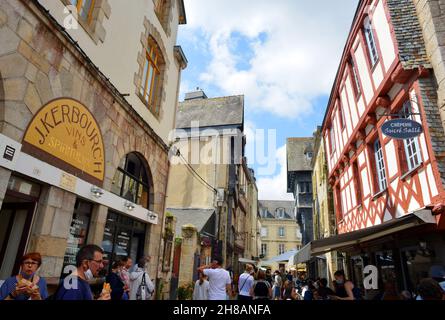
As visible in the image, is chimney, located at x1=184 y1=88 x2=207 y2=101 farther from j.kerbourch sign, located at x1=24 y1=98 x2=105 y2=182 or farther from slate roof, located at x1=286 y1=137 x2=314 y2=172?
j.kerbourch sign, located at x1=24 y1=98 x2=105 y2=182

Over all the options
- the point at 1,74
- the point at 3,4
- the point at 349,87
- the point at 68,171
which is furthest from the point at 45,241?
the point at 349,87

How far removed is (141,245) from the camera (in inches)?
275

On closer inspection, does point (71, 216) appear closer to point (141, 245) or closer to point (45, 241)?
point (45, 241)

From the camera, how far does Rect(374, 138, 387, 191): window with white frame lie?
A: 291 inches

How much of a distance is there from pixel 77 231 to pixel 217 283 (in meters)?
2.54

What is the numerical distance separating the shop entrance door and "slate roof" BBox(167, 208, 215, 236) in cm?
991

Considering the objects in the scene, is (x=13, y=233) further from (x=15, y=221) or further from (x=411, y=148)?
(x=411, y=148)

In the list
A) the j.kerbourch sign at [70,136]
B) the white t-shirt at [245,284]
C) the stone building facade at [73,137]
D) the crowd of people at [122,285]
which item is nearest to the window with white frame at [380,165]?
the crowd of people at [122,285]

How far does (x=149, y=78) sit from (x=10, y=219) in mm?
4774

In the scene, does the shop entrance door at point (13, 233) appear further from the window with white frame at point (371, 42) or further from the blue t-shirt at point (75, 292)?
the window with white frame at point (371, 42)

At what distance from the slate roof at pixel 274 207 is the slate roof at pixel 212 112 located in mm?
25873

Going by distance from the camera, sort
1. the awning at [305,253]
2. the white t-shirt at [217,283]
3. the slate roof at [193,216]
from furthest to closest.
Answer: the slate roof at [193,216], the awning at [305,253], the white t-shirt at [217,283]

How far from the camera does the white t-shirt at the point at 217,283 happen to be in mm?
5062
